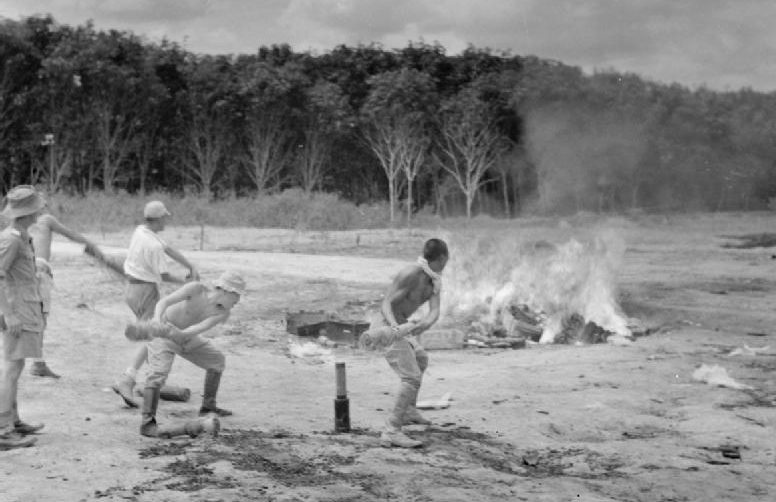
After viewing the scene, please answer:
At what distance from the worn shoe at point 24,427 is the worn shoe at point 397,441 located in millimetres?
2340

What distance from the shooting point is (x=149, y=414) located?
722 cm

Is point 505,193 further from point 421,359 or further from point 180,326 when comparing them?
point 180,326

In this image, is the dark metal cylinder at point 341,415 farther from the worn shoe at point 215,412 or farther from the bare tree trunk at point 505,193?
the bare tree trunk at point 505,193

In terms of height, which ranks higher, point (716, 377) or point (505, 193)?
point (505, 193)

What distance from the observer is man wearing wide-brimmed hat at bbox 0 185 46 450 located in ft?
22.6

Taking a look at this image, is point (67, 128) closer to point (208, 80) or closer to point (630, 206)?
point (208, 80)

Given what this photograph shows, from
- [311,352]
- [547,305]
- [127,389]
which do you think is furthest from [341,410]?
[547,305]

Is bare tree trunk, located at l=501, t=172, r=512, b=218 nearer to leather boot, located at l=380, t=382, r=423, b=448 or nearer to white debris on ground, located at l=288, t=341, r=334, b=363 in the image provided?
white debris on ground, located at l=288, t=341, r=334, b=363

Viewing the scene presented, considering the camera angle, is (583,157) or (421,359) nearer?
(421,359)

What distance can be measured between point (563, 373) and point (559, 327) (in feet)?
8.60

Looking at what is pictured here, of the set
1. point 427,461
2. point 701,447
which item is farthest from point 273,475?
point 701,447

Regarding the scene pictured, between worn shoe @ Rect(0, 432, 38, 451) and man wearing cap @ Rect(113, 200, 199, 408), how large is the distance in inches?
52.7

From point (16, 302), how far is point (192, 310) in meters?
1.19

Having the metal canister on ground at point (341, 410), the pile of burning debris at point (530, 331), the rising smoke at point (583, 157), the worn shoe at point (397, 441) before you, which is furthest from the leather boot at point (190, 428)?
the rising smoke at point (583, 157)
